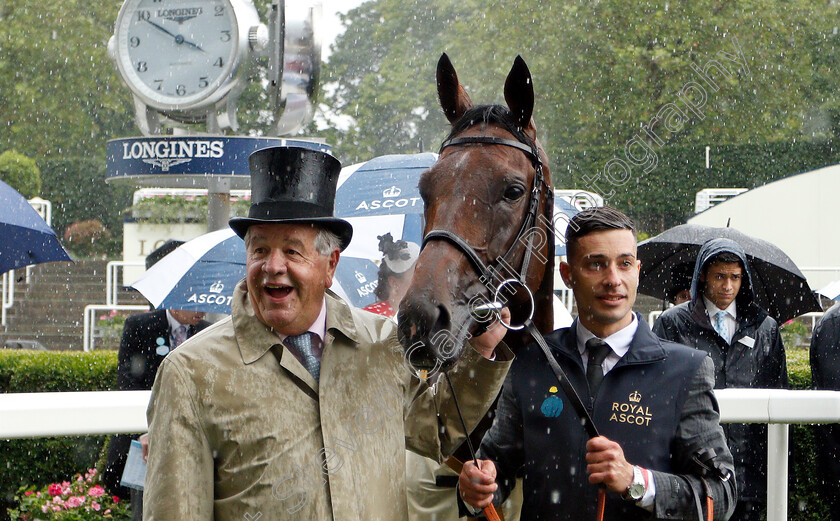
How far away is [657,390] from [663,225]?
19.6 metres

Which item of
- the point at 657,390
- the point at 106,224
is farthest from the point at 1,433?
the point at 106,224

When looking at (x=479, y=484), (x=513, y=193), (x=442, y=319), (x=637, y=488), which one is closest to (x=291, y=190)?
(x=442, y=319)

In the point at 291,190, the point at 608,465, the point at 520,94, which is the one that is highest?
the point at 520,94

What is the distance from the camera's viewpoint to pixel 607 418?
2396 millimetres

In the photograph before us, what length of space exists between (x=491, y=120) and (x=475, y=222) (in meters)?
0.39

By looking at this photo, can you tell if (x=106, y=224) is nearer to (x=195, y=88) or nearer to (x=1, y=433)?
(x=195, y=88)

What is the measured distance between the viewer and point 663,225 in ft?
69.9

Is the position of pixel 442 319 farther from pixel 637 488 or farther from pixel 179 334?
pixel 179 334

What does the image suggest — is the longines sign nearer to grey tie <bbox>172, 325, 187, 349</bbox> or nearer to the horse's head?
grey tie <bbox>172, 325, 187, 349</bbox>

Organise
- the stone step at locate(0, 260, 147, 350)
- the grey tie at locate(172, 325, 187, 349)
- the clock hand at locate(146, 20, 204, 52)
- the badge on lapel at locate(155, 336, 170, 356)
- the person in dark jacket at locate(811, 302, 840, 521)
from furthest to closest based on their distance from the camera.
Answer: the stone step at locate(0, 260, 147, 350), the clock hand at locate(146, 20, 204, 52), the grey tie at locate(172, 325, 187, 349), the badge on lapel at locate(155, 336, 170, 356), the person in dark jacket at locate(811, 302, 840, 521)

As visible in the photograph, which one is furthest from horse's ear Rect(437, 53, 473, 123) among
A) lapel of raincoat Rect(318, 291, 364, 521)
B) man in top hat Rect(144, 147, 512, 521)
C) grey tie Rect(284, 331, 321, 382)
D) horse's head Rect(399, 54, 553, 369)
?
grey tie Rect(284, 331, 321, 382)

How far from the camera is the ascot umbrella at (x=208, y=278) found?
471cm

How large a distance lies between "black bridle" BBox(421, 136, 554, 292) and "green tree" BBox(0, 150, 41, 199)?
2185 cm

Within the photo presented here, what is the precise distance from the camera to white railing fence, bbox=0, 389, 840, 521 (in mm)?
2371
